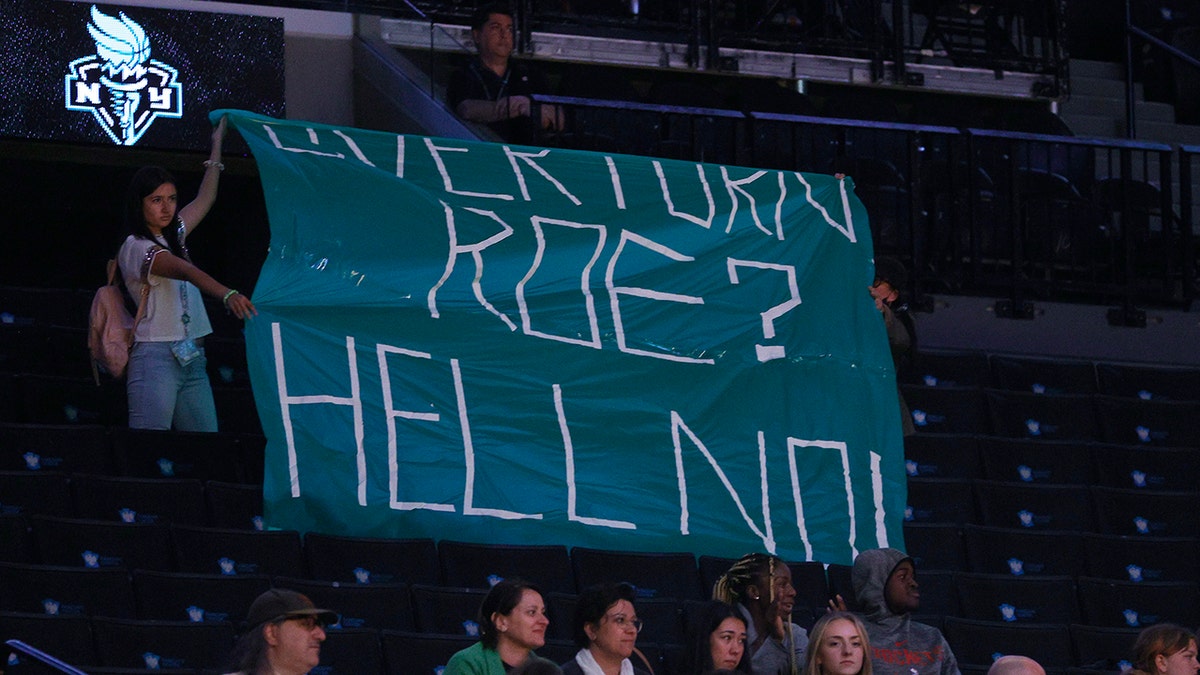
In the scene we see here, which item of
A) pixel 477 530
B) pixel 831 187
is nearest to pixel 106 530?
pixel 477 530

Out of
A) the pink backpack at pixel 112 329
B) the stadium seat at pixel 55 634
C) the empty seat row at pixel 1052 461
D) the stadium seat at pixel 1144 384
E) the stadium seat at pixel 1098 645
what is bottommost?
the stadium seat at pixel 1098 645

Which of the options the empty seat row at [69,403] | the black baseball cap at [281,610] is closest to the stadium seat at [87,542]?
the empty seat row at [69,403]

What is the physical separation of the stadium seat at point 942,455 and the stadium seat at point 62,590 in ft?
13.7

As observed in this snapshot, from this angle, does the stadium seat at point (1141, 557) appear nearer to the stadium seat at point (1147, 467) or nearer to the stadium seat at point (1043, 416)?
the stadium seat at point (1147, 467)

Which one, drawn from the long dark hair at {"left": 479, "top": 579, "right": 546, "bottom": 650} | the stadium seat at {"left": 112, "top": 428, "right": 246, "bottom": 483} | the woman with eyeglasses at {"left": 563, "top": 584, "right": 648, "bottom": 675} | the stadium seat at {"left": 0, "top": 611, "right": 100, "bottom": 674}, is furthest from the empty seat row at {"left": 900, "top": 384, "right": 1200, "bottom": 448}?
the stadium seat at {"left": 0, "top": 611, "right": 100, "bottom": 674}

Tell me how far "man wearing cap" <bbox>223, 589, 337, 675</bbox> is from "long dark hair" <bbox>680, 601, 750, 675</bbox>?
5.43 feet

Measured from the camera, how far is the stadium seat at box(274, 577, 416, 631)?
8.04 meters

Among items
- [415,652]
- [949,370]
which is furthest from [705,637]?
[949,370]

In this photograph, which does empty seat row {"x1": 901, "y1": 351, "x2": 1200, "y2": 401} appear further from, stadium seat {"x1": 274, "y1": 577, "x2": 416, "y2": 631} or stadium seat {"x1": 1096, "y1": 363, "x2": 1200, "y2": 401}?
stadium seat {"x1": 274, "y1": 577, "x2": 416, "y2": 631}

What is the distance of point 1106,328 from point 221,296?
223 inches

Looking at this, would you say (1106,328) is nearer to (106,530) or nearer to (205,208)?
(205,208)

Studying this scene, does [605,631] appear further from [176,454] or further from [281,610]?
[176,454]

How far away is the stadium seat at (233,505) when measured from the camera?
28.8ft

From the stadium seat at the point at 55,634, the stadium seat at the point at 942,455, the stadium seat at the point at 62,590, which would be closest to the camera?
the stadium seat at the point at 55,634
